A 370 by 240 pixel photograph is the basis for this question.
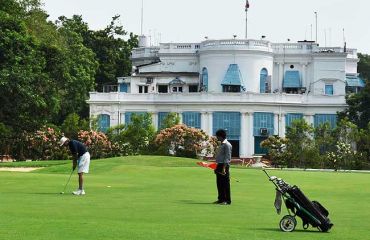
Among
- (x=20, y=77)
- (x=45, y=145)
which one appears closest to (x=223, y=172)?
(x=20, y=77)

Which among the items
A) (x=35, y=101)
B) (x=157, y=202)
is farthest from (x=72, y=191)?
(x=35, y=101)

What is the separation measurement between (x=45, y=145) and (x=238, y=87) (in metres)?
28.2

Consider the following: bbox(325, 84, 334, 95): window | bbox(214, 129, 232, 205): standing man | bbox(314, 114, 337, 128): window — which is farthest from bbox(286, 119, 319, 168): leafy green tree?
bbox(214, 129, 232, 205): standing man

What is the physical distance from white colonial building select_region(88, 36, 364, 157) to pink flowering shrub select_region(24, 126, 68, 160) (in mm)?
20525

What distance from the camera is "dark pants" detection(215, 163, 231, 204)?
23406 mm

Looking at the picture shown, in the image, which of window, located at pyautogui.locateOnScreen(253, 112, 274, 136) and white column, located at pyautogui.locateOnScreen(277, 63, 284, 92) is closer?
window, located at pyautogui.locateOnScreen(253, 112, 274, 136)

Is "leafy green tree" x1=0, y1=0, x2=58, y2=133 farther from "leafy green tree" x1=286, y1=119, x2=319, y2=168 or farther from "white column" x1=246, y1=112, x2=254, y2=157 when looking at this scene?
"white column" x1=246, y1=112, x2=254, y2=157

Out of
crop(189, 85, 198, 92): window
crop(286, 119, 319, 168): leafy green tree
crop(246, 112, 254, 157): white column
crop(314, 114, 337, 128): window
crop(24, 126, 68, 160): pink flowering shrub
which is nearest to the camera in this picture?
crop(286, 119, 319, 168): leafy green tree

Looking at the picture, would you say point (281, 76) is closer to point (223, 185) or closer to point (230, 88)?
point (230, 88)

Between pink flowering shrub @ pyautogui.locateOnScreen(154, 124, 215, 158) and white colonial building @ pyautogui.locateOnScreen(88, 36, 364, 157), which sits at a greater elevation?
white colonial building @ pyautogui.locateOnScreen(88, 36, 364, 157)

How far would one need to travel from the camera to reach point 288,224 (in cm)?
1716

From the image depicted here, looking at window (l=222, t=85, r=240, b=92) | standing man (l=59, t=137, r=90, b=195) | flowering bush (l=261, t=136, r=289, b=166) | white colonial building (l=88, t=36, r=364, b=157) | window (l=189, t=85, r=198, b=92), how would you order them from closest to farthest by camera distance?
standing man (l=59, t=137, r=90, b=195), flowering bush (l=261, t=136, r=289, b=166), white colonial building (l=88, t=36, r=364, b=157), window (l=222, t=85, r=240, b=92), window (l=189, t=85, r=198, b=92)

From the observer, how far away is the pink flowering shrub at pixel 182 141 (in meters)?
69.4

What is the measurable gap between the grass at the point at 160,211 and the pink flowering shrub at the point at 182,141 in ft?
111
